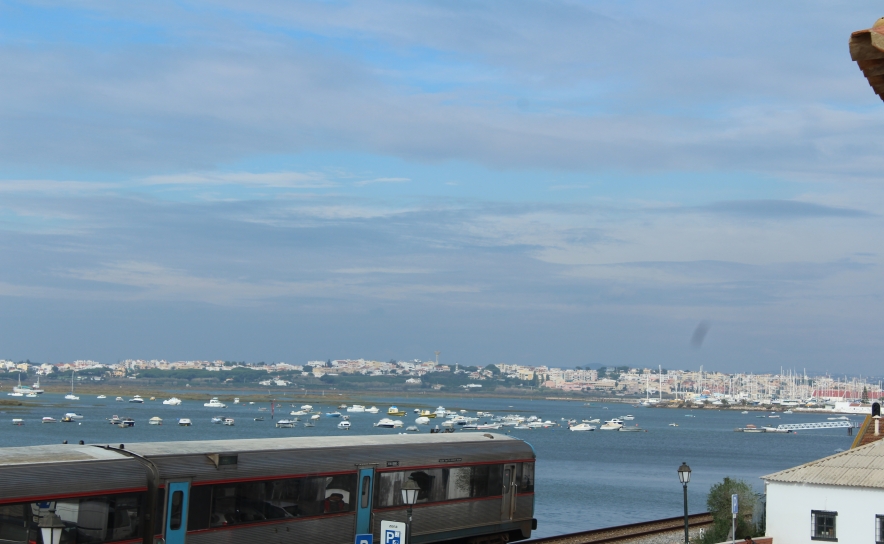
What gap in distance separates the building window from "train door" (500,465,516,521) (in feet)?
26.8

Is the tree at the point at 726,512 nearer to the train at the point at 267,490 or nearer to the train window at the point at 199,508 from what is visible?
the train at the point at 267,490

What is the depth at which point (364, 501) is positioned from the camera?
20.5 metres

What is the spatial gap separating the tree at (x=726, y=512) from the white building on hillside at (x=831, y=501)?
2.94 m

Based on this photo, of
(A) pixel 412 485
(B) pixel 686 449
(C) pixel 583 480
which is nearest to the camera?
(A) pixel 412 485

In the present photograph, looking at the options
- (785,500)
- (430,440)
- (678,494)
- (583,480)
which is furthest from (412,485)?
(583,480)

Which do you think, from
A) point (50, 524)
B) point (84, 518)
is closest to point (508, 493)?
point (84, 518)

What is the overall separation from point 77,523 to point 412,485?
809 cm

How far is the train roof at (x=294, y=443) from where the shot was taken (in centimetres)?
1767

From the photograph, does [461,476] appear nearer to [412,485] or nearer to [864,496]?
[412,485]

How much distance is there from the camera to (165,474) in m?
16.7

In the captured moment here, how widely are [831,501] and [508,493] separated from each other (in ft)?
28.5

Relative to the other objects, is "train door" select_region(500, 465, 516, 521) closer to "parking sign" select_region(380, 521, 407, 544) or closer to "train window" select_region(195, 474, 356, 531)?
"train window" select_region(195, 474, 356, 531)

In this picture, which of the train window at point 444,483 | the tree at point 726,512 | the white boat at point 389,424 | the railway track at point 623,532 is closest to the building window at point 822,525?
the tree at point 726,512

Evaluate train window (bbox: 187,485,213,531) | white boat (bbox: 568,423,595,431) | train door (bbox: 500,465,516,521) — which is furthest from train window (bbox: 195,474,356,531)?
white boat (bbox: 568,423,595,431)
